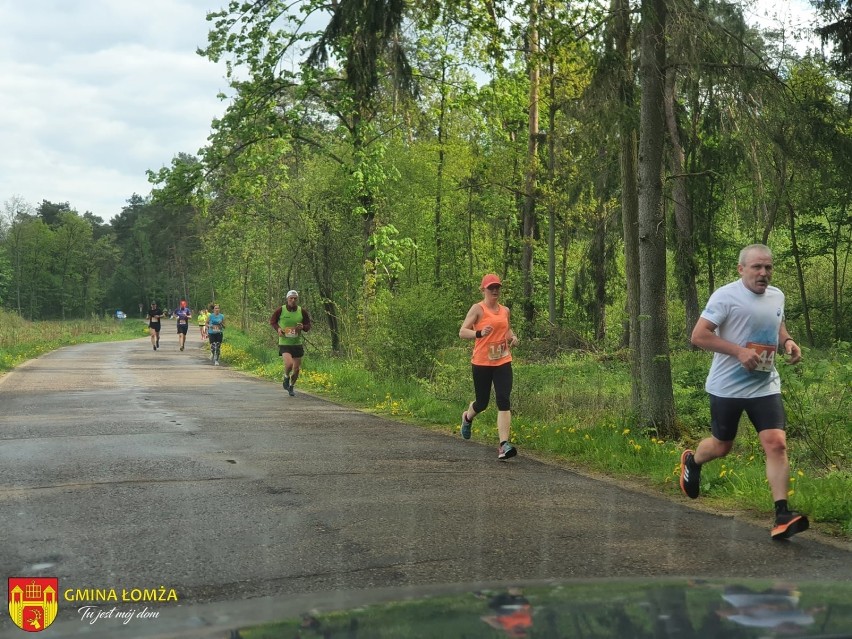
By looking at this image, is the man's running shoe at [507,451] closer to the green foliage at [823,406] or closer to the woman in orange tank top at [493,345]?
the woman in orange tank top at [493,345]

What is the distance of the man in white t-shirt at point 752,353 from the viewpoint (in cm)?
677

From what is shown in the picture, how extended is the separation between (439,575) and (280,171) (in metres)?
23.4

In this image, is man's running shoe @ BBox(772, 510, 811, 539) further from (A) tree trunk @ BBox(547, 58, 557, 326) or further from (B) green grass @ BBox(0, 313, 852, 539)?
(A) tree trunk @ BBox(547, 58, 557, 326)

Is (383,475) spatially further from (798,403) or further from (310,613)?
(310,613)

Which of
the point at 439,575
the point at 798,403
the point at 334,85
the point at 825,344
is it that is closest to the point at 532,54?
the point at 798,403

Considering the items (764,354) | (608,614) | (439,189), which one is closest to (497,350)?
(764,354)

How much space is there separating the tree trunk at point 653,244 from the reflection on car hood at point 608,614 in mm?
8542

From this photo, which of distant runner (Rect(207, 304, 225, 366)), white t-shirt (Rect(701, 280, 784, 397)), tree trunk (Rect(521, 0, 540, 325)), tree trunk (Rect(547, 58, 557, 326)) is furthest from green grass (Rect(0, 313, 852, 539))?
distant runner (Rect(207, 304, 225, 366))

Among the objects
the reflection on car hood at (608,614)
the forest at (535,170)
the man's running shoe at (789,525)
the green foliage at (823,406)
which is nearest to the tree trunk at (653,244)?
the forest at (535,170)

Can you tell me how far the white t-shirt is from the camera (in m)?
6.89

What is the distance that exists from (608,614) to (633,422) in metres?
9.24

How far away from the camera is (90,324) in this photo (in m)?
71.7

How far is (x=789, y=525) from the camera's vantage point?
650cm

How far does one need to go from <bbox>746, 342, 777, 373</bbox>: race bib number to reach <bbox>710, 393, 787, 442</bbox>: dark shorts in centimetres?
22
